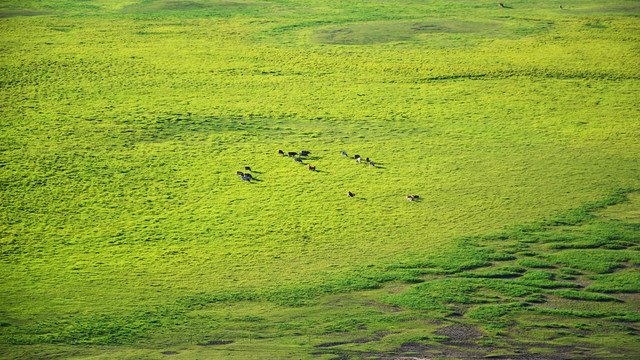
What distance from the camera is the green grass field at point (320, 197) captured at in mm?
10859

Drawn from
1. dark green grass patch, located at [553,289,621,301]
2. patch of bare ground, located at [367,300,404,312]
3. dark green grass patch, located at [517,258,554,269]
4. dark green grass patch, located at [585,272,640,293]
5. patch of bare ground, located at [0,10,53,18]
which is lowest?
patch of bare ground, located at [367,300,404,312]

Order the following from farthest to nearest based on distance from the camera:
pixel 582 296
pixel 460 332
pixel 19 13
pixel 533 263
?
pixel 19 13
pixel 533 263
pixel 582 296
pixel 460 332

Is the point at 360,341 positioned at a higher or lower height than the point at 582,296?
lower

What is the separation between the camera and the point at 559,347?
10258 millimetres

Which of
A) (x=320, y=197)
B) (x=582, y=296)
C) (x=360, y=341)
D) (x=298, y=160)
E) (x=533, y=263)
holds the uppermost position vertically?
(x=298, y=160)

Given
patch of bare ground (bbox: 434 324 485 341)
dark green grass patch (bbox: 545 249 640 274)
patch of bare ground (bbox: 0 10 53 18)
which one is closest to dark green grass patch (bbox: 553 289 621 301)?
dark green grass patch (bbox: 545 249 640 274)

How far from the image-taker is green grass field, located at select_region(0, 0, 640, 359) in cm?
1086

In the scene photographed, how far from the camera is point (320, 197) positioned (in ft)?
52.6

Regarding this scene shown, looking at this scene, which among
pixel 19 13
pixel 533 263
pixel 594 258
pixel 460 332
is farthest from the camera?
pixel 19 13

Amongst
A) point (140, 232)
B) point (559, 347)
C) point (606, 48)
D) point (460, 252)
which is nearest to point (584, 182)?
point (460, 252)

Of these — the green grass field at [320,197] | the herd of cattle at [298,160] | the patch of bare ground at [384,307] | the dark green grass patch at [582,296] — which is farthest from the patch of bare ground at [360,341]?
the herd of cattle at [298,160]

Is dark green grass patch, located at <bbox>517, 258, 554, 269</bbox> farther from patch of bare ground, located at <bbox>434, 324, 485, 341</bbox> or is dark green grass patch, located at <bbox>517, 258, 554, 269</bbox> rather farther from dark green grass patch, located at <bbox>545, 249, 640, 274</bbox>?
patch of bare ground, located at <bbox>434, 324, 485, 341</bbox>

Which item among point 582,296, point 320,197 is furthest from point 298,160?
point 582,296

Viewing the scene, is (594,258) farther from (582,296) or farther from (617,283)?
(582,296)
